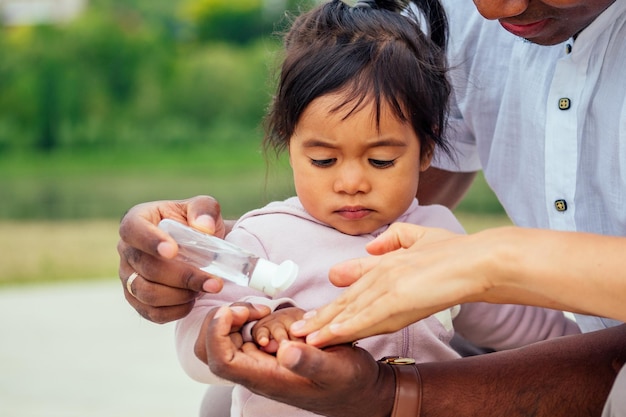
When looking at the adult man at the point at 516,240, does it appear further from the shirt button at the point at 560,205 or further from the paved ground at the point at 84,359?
the paved ground at the point at 84,359

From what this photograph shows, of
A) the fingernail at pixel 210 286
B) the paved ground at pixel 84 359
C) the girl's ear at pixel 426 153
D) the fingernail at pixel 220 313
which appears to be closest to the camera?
the fingernail at pixel 220 313

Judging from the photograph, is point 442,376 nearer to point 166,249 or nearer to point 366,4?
point 166,249

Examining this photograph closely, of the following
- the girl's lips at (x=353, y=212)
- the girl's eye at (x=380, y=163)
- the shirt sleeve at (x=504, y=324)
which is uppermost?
the girl's eye at (x=380, y=163)

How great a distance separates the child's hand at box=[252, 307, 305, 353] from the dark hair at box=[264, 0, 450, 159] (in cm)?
43

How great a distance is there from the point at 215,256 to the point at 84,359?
106 inches

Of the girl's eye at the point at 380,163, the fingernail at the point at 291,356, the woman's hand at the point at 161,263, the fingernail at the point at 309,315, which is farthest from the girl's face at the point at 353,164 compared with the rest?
the fingernail at the point at 291,356

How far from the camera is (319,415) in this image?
2047mm

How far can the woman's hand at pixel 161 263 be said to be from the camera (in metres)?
1.90

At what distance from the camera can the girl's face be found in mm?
2074

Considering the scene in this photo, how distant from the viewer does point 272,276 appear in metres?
1.87

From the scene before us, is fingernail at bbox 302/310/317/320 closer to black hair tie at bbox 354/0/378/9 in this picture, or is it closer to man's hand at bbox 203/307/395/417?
man's hand at bbox 203/307/395/417

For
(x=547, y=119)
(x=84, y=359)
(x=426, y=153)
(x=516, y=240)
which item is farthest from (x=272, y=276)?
(x=84, y=359)

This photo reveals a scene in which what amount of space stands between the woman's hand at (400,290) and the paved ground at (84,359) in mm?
2130

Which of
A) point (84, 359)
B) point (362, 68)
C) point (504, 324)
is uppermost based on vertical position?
point (362, 68)
